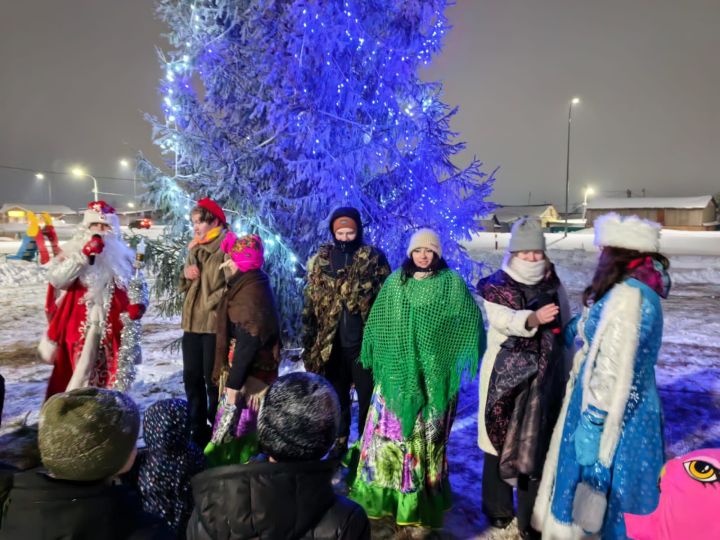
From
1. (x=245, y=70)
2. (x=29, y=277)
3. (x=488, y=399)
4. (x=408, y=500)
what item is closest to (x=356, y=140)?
(x=245, y=70)

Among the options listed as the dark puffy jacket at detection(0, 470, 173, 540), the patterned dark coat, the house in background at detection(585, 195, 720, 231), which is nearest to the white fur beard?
the dark puffy jacket at detection(0, 470, 173, 540)

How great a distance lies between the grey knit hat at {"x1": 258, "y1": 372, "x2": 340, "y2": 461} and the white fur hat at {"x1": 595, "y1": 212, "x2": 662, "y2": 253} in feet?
5.72

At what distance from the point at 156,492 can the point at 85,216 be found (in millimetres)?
2459

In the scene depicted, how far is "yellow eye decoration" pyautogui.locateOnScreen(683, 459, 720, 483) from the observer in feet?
4.20

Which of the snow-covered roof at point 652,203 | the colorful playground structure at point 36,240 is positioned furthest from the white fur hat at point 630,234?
the snow-covered roof at point 652,203

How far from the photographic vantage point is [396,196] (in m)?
5.57

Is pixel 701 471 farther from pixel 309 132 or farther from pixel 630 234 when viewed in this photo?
pixel 309 132

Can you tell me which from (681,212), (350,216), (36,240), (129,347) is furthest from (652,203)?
(36,240)

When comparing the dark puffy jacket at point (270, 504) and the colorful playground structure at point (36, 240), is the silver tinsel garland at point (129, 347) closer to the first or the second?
the colorful playground structure at point (36, 240)

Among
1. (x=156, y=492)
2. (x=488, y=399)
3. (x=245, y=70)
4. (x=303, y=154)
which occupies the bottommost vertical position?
(x=156, y=492)

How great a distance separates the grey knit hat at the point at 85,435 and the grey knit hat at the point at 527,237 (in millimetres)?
2318

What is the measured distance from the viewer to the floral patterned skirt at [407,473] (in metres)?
3.01

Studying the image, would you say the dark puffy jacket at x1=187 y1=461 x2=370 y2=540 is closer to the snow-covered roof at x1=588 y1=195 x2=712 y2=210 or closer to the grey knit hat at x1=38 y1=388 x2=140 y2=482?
the grey knit hat at x1=38 y1=388 x2=140 y2=482

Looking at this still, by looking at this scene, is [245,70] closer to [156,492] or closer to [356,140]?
[356,140]
